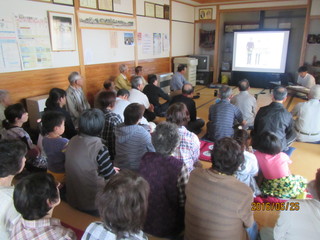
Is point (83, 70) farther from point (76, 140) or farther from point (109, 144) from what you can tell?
point (76, 140)

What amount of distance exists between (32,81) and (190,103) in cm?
240

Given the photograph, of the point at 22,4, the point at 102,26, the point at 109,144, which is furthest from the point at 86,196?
the point at 102,26

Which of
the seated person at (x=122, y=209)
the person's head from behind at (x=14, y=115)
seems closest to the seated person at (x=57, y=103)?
the person's head from behind at (x=14, y=115)

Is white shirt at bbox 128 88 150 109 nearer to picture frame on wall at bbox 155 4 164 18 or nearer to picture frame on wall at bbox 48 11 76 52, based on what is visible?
picture frame on wall at bbox 48 11 76 52

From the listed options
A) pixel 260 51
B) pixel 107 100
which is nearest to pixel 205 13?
pixel 260 51

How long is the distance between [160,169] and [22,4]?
343cm

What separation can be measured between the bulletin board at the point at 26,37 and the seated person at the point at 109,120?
164 cm

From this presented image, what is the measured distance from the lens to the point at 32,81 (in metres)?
3.94

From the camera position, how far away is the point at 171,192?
1.62 meters

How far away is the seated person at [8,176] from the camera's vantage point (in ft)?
4.64

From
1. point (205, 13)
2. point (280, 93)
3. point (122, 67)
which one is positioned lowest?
point (280, 93)

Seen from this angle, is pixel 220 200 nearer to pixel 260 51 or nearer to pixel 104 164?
pixel 104 164

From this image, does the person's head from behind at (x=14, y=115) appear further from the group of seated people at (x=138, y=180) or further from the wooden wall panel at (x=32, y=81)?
the wooden wall panel at (x=32, y=81)

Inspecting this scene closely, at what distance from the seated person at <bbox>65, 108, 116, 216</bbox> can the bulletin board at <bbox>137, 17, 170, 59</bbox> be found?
4555mm
